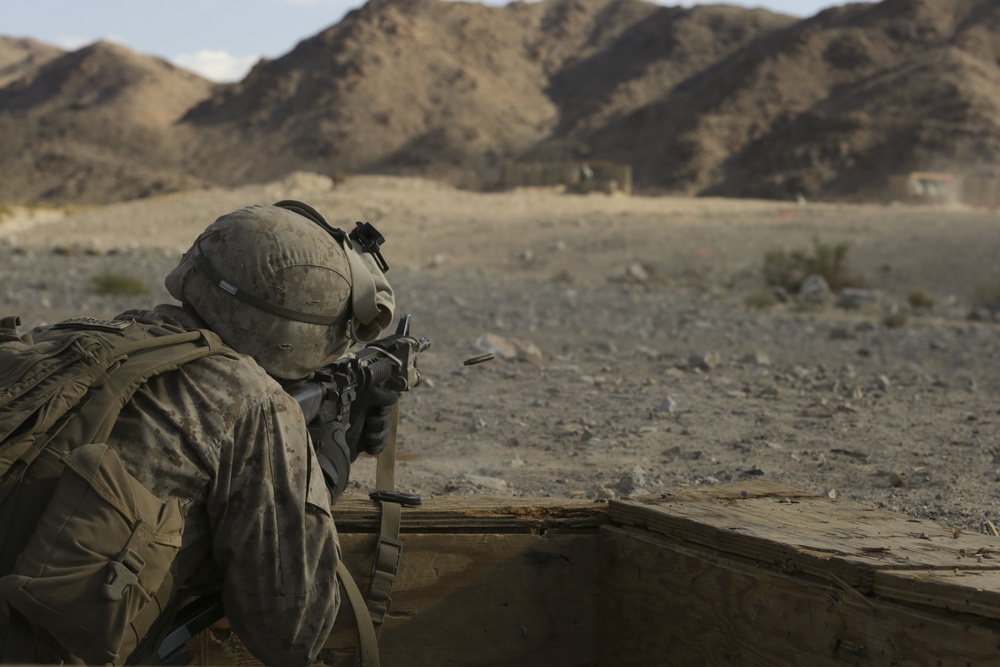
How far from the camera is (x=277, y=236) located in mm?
2012

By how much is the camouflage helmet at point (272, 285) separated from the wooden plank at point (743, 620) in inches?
33.4

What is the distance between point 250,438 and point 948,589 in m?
1.16

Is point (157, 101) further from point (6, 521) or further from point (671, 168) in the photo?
point (6, 521)

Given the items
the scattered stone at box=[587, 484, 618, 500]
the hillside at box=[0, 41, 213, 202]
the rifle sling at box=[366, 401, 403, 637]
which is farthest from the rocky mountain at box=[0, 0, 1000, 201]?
the rifle sling at box=[366, 401, 403, 637]

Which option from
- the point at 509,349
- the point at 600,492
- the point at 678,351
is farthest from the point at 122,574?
the point at 678,351

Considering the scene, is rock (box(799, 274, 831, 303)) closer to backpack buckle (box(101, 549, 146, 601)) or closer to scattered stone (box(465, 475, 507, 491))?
scattered stone (box(465, 475, 507, 491))

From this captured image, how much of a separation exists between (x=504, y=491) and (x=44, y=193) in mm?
55287

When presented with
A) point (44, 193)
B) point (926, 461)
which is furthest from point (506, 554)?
point (44, 193)

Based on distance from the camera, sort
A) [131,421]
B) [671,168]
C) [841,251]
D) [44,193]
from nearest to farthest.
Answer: [131,421] → [841,251] → [671,168] → [44,193]

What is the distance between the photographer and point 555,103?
61250 millimetres

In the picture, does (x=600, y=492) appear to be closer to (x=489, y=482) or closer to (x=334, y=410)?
(x=489, y=482)

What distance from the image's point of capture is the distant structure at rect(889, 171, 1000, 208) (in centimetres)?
3064

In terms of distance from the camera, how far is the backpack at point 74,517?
160 cm

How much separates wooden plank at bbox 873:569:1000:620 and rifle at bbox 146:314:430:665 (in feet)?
3.45
